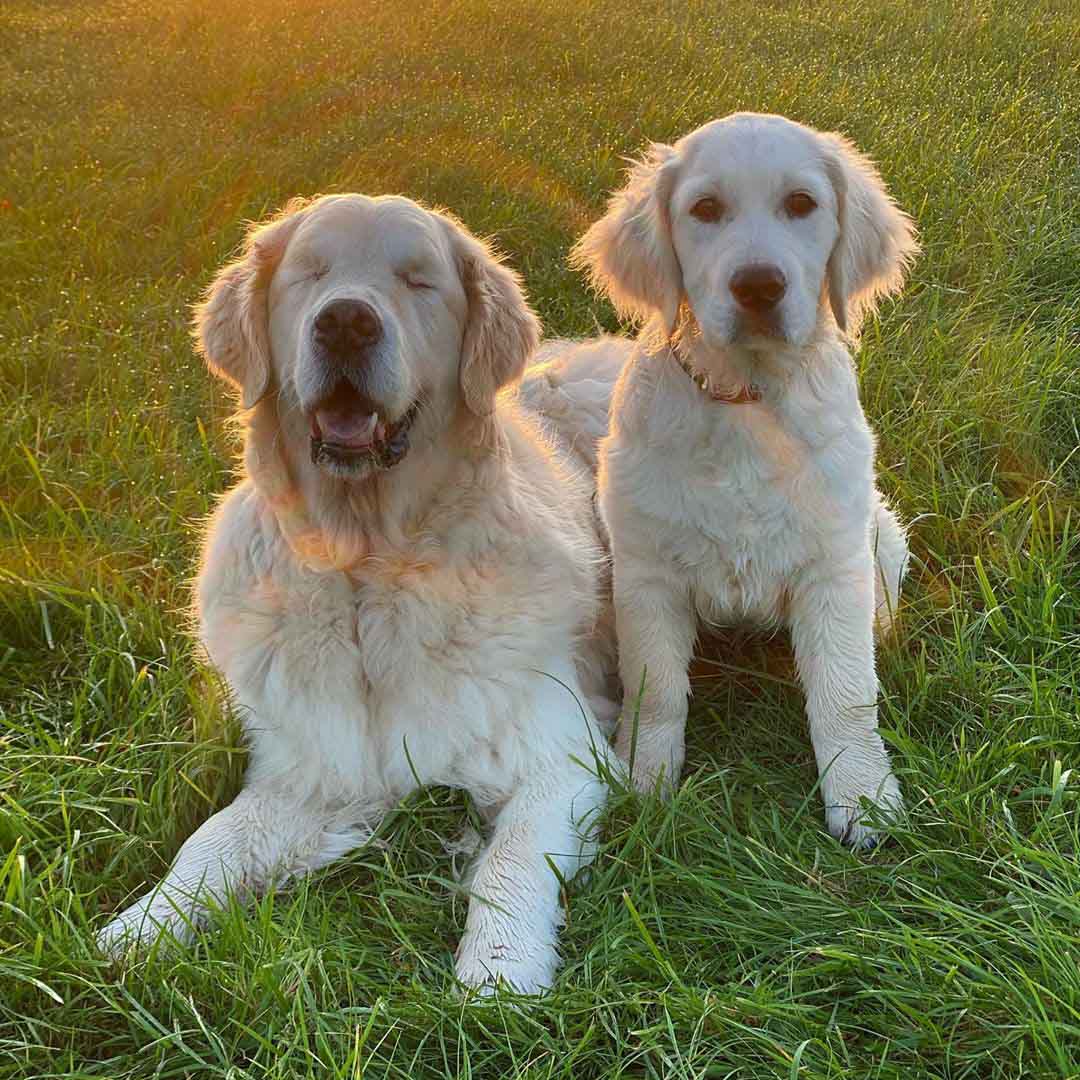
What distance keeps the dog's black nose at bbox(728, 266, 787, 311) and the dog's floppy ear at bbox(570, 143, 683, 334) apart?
0.28m

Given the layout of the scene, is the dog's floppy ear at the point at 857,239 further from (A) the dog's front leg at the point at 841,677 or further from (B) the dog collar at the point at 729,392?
(A) the dog's front leg at the point at 841,677

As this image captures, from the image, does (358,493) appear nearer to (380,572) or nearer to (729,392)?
(380,572)

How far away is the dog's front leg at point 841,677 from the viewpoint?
2.62m

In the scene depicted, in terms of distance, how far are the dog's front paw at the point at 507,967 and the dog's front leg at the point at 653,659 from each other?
652 mm

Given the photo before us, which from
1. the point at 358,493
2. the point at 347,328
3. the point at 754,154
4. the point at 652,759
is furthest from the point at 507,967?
the point at 754,154

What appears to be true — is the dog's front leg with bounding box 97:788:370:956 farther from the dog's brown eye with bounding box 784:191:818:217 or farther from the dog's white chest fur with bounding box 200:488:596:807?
the dog's brown eye with bounding box 784:191:818:217

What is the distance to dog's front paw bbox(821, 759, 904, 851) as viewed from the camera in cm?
245

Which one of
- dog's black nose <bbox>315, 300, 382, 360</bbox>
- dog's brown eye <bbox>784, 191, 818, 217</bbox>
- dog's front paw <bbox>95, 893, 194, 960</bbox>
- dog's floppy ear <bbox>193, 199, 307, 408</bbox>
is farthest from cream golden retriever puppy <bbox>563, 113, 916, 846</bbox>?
dog's front paw <bbox>95, 893, 194, 960</bbox>

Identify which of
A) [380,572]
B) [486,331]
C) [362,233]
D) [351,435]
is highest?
[362,233]

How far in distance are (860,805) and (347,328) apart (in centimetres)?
142

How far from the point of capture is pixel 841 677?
8.82 ft

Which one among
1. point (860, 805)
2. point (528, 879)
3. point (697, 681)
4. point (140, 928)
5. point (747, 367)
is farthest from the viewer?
point (697, 681)

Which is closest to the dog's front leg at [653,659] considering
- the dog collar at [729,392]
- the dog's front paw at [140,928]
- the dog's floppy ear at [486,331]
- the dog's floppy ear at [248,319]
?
the dog collar at [729,392]

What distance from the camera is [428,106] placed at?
19.5 feet
